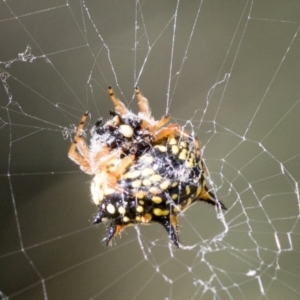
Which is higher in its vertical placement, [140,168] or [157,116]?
[157,116]

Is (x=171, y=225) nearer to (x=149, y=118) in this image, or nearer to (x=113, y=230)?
(x=113, y=230)

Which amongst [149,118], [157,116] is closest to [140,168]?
[149,118]

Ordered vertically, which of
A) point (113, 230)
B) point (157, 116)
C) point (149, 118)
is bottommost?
point (113, 230)

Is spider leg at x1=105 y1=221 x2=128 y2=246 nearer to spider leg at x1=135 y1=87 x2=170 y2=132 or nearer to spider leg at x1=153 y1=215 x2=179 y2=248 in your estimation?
spider leg at x1=153 y1=215 x2=179 y2=248

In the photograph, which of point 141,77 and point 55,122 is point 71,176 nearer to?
point 55,122

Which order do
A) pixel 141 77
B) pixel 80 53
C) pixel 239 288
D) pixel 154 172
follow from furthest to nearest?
pixel 239 288 < pixel 141 77 < pixel 80 53 < pixel 154 172

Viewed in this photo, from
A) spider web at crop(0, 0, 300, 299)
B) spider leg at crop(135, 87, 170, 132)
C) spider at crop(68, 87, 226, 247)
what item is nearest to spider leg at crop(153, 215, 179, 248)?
spider at crop(68, 87, 226, 247)

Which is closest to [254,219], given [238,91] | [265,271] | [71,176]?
[265,271]

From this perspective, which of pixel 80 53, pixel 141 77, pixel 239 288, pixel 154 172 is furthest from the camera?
pixel 239 288
